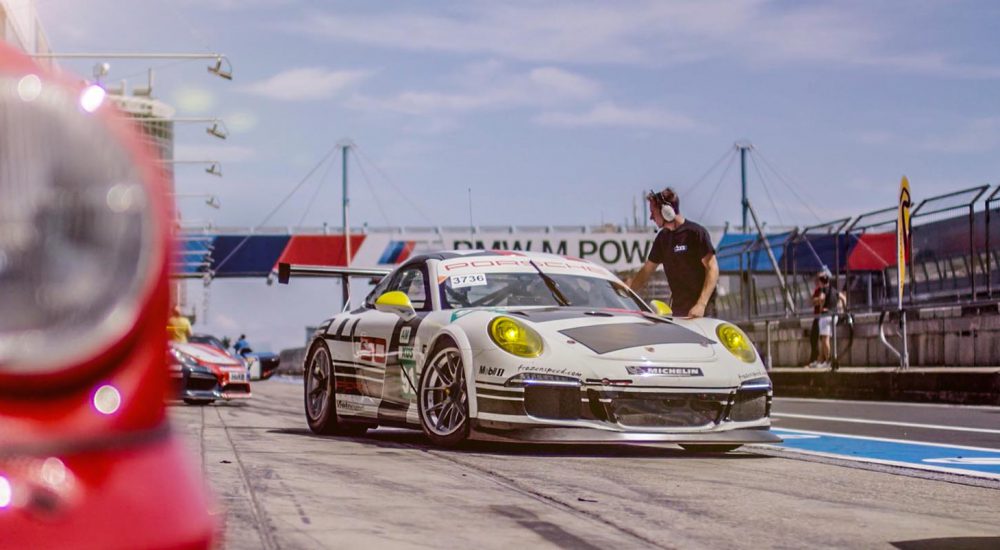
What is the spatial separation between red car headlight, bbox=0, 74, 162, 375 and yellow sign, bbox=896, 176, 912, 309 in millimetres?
16352

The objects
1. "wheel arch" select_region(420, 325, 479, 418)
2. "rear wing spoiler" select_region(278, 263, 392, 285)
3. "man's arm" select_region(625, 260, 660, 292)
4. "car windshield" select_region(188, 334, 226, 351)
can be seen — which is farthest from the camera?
"car windshield" select_region(188, 334, 226, 351)

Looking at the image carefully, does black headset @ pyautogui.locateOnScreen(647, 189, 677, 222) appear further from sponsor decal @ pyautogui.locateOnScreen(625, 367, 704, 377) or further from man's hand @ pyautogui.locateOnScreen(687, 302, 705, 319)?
sponsor decal @ pyautogui.locateOnScreen(625, 367, 704, 377)

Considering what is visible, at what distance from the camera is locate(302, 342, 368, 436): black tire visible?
9.34m

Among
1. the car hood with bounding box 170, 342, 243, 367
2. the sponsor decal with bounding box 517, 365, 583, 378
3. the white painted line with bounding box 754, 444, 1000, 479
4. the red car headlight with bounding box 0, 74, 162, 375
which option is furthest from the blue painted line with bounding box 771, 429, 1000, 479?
the car hood with bounding box 170, 342, 243, 367

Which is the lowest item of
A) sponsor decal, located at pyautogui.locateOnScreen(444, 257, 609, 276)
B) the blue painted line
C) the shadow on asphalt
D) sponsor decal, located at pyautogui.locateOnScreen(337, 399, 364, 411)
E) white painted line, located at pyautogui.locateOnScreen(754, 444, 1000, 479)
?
the blue painted line

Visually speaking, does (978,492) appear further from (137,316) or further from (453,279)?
(137,316)

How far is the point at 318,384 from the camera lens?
9.66 m

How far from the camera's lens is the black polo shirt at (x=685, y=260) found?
34.0 feet

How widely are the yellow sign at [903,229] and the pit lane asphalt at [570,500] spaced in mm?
10271

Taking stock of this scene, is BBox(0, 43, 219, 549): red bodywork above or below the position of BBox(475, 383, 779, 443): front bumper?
above

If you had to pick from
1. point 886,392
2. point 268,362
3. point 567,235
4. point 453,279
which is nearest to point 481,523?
point 453,279

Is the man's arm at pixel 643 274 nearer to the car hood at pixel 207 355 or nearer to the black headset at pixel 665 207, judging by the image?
the black headset at pixel 665 207

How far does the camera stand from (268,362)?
35.0 meters

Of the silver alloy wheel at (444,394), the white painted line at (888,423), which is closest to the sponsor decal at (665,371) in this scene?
the silver alloy wheel at (444,394)
